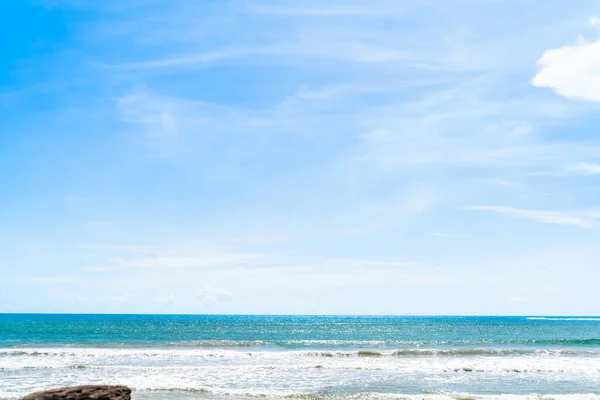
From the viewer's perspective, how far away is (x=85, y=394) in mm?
11133

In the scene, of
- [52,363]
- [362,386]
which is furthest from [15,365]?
[362,386]

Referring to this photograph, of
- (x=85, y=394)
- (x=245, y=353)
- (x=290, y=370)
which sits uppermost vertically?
(x=85, y=394)

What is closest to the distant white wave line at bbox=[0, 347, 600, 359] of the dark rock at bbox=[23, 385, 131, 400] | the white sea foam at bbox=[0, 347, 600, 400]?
the white sea foam at bbox=[0, 347, 600, 400]

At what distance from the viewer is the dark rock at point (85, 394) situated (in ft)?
35.5

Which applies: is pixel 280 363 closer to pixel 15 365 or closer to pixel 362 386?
pixel 362 386

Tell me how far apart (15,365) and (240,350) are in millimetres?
16603

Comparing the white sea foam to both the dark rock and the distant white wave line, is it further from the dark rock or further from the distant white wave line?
the dark rock

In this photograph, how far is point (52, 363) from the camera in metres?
32.5

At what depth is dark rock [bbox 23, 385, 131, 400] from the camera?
35.5 ft

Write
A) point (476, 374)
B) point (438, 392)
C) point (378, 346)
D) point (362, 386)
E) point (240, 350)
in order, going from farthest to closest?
1. point (378, 346)
2. point (240, 350)
3. point (476, 374)
4. point (362, 386)
5. point (438, 392)

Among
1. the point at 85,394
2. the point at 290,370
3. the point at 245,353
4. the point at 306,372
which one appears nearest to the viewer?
the point at 85,394

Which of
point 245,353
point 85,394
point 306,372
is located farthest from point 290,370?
point 85,394

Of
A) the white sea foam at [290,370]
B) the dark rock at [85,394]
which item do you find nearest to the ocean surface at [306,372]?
the white sea foam at [290,370]

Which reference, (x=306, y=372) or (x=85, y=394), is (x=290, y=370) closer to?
(x=306, y=372)
